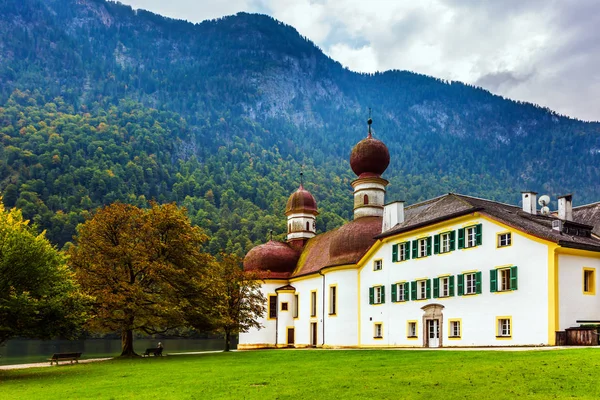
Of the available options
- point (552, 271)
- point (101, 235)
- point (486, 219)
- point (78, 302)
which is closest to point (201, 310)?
point (101, 235)

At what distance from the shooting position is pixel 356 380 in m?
18.0

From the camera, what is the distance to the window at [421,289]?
37144mm

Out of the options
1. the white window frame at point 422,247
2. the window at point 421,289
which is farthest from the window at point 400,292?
the white window frame at point 422,247

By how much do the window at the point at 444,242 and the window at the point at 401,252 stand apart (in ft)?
9.78

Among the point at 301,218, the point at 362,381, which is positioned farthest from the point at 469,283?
the point at 301,218

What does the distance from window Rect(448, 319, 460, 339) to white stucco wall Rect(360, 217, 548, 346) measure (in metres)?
0.22

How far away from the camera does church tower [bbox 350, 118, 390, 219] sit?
5206 cm

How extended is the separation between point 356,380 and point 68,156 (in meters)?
125

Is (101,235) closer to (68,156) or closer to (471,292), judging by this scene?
(471,292)

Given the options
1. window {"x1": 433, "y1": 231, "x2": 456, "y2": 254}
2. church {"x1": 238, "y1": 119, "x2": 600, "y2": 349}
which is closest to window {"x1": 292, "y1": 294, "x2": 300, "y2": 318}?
church {"x1": 238, "y1": 119, "x2": 600, "y2": 349}

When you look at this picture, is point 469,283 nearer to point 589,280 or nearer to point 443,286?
point 443,286

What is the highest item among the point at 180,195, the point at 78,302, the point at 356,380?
the point at 180,195

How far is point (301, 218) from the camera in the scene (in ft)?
206

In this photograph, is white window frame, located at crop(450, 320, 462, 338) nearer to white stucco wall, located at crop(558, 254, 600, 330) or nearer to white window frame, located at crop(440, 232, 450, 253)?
white window frame, located at crop(440, 232, 450, 253)
